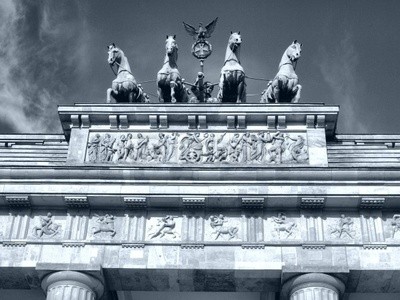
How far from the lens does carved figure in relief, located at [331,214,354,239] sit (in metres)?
26.1

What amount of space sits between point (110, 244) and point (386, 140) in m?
9.99

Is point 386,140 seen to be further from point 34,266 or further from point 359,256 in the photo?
point 34,266

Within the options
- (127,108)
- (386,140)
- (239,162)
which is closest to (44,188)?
(127,108)

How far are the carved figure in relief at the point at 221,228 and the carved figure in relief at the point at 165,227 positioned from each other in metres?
1.18

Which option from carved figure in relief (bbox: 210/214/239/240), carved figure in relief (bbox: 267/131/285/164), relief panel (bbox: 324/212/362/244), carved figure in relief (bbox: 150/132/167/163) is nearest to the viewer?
relief panel (bbox: 324/212/362/244)

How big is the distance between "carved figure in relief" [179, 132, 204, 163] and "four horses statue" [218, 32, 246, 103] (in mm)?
2602

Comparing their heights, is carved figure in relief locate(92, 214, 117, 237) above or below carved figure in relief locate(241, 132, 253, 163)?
below

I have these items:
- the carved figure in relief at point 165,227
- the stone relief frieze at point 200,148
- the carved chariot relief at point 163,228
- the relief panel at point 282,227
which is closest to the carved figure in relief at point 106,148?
the stone relief frieze at point 200,148

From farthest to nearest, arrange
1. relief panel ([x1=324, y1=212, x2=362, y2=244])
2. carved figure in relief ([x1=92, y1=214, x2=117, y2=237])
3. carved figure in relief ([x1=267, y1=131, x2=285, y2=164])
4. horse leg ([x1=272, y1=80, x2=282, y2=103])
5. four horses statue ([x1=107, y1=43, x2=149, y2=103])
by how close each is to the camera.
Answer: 1. four horses statue ([x1=107, y1=43, x2=149, y2=103])
2. horse leg ([x1=272, y1=80, x2=282, y2=103])
3. carved figure in relief ([x1=267, y1=131, x2=285, y2=164])
4. carved figure in relief ([x1=92, y1=214, x2=117, y2=237])
5. relief panel ([x1=324, y1=212, x2=362, y2=244])

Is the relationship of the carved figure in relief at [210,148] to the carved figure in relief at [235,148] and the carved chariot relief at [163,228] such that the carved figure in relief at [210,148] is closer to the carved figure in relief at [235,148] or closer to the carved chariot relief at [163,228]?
the carved figure in relief at [235,148]

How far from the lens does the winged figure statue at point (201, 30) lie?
113 feet

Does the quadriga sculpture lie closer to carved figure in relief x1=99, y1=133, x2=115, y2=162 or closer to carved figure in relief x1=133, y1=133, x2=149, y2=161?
carved figure in relief x1=133, y1=133, x2=149, y2=161

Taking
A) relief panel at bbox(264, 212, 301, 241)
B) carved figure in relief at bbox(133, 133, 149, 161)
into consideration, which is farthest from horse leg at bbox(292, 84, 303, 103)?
carved figure in relief at bbox(133, 133, 149, 161)

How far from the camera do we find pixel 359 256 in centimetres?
2558
